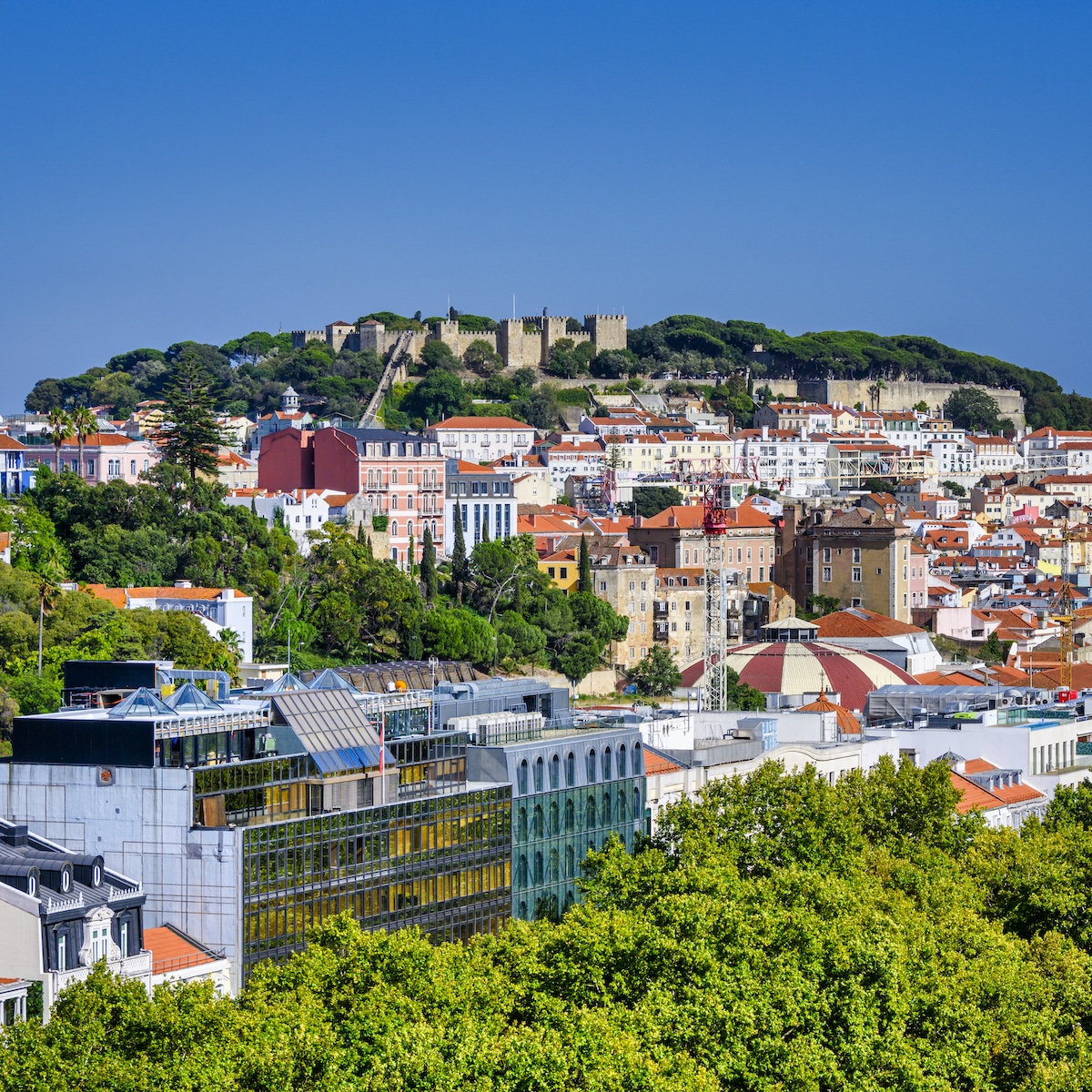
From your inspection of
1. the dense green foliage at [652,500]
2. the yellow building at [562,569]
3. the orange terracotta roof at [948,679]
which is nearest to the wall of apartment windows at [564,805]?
the orange terracotta roof at [948,679]

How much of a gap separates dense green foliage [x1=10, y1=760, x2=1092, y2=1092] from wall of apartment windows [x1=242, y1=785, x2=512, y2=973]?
2055 millimetres

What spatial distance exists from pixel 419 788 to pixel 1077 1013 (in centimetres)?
1387

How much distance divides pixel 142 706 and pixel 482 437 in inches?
4708

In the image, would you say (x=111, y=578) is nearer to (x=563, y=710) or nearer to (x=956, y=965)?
(x=563, y=710)

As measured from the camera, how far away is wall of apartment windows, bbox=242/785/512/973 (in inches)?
1688

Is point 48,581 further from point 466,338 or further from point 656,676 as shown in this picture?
point 466,338

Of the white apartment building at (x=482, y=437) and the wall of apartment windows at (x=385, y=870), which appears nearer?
the wall of apartment windows at (x=385, y=870)

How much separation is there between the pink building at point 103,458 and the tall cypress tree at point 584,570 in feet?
71.8

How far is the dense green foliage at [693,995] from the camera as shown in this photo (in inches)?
1293

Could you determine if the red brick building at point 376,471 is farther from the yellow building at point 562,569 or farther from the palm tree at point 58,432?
the palm tree at point 58,432

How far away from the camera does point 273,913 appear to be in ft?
141

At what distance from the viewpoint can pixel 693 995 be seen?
39625 millimetres

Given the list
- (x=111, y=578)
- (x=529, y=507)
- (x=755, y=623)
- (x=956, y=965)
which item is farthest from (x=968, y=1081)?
(x=529, y=507)

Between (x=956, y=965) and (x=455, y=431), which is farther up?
(x=455, y=431)
